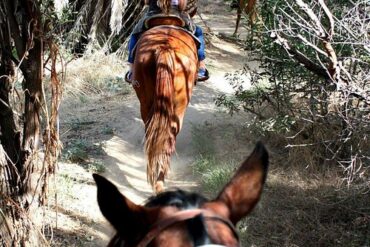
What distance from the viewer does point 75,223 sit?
5.41m

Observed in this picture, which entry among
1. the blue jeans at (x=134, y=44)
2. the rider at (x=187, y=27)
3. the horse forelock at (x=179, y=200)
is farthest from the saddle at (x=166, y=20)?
the horse forelock at (x=179, y=200)

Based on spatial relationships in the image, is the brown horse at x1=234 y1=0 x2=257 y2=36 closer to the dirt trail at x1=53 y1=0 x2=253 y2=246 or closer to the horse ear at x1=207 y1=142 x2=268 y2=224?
the dirt trail at x1=53 y1=0 x2=253 y2=246

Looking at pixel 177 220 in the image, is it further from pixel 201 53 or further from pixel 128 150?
pixel 128 150

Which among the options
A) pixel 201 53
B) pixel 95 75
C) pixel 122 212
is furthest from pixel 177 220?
pixel 95 75

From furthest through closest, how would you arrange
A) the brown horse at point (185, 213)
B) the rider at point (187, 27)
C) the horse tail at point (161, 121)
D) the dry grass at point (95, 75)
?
1. the dry grass at point (95, 75)
2. the rider at point (187, 27)
3. the horse tail at point (161, 121)
4. the brown horse at point (185, 213)

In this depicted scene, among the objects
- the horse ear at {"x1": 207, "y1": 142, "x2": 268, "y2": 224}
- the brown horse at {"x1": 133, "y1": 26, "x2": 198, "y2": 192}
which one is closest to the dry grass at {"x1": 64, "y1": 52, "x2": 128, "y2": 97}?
the brown horse at {"x1": 133, "y1": 26, "x2": 198, "y2": 192}

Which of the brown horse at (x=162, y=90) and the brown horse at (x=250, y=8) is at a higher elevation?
the brown horse at (x=250, y=8)

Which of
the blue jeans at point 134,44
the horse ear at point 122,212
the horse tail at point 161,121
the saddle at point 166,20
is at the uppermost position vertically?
the horse ear at point 122,212

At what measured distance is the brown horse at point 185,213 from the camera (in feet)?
5.35

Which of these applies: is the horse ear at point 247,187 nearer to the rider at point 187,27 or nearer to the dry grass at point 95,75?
the rider at point 187,27

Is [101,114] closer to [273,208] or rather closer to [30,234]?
[273,208]

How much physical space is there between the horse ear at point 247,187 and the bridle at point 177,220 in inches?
6.7

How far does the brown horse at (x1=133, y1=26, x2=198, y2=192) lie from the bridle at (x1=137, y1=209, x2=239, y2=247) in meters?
3.86

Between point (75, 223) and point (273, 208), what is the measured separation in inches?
76.3
